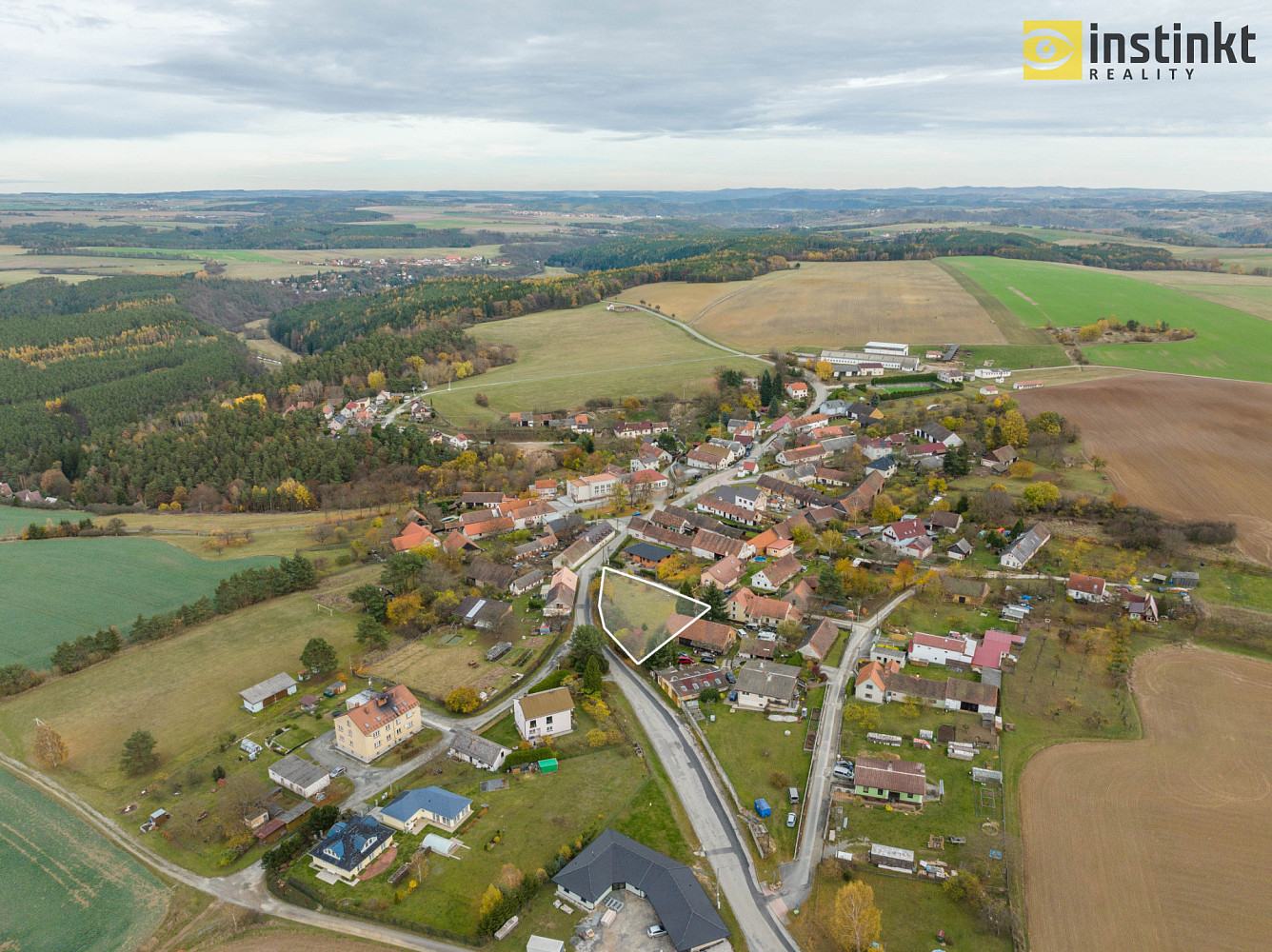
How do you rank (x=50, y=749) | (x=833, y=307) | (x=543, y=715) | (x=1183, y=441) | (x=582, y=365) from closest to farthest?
(x=50, y=749) → (x=543, y=715) → (x=1183, y=441) → (x=582, y=365) → (x=833, y=307)

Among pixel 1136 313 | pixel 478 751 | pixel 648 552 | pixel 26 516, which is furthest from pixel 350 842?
pixel 1136 313

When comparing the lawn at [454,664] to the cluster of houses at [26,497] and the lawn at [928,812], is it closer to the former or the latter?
the lawn at [928,812]

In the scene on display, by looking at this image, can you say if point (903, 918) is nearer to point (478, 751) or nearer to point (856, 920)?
point (856, 920)

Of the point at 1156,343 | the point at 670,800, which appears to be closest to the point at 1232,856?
the point at 670,800

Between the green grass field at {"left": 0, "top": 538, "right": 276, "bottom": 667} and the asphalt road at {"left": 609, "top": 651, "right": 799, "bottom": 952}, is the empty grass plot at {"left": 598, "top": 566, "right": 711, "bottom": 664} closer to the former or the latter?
the asphalt road at {"left": 609, "top": 651, "right": 799, "bottom": 952}

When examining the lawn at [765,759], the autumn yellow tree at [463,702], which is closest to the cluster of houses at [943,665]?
the lawn at [765,759]

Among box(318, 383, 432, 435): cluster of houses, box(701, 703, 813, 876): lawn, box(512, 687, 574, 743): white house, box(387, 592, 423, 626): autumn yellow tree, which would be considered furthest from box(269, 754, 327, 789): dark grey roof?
box(318, 383, 432, 435): cluster of houses
